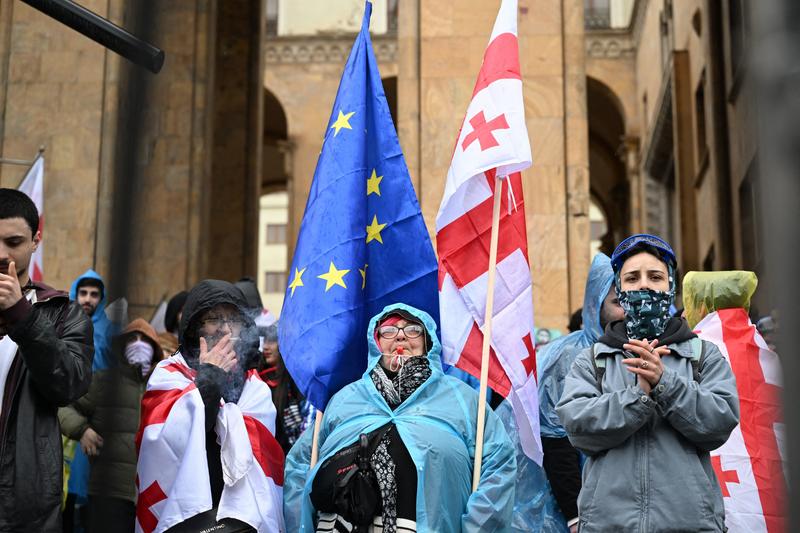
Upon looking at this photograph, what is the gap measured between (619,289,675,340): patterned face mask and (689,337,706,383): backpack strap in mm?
135

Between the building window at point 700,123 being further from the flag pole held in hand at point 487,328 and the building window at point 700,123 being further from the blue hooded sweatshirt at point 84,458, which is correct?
the flag pole held in hand at point 487,328

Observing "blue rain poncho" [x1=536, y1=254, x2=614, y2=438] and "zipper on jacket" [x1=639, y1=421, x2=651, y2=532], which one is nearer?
"zipper on jacket" [x1=639, y1=421, x2=651, y2=532]

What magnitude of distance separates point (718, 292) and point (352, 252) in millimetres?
1841

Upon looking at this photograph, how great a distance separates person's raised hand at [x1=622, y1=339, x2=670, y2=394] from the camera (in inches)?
146

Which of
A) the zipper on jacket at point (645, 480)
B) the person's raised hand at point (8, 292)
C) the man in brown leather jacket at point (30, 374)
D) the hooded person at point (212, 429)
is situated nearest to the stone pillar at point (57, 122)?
the hooded person at point (212, 429)

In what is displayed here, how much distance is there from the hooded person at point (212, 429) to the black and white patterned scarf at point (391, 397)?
1.94ft

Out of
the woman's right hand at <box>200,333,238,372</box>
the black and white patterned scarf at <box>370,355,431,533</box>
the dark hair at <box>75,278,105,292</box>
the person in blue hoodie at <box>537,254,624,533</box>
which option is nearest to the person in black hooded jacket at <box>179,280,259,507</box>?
the woman's right hand at <box>200,333,238,372</box>

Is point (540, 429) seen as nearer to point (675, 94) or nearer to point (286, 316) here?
point (286, 316)

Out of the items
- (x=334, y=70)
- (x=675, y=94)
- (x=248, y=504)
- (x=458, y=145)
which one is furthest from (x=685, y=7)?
(x=248, y=504)

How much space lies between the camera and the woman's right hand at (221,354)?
4895 millimetres

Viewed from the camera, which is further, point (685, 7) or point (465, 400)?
point (685, 7)

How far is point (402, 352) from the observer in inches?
193

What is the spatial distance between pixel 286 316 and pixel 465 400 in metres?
1.44

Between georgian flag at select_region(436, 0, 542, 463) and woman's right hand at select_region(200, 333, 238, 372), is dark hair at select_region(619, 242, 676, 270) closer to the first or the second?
georgian flag at select_region(436, 0, 542, 463)
